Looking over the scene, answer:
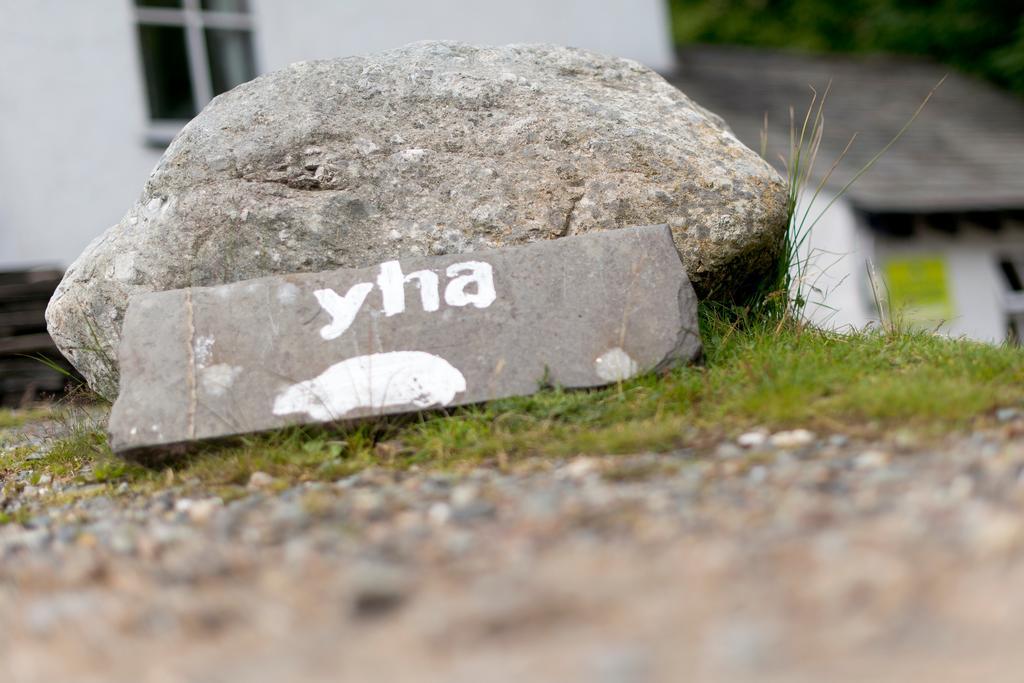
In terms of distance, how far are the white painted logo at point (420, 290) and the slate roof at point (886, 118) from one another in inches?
356

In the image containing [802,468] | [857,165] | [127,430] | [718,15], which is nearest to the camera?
[802,468]

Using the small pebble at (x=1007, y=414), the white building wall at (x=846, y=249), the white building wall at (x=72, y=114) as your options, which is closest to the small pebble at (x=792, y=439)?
the small pebble at (x=1007, y=414)

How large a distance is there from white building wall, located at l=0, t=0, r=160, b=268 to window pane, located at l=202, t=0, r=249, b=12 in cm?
85

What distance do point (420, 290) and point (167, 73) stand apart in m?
7.27

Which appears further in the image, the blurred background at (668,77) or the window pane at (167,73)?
the window pane at (167,73)

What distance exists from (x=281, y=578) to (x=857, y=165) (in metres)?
12.6

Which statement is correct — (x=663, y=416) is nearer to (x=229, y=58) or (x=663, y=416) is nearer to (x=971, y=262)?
(x=229, y=58)

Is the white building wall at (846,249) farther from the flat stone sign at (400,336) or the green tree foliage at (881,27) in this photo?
the flat stone sign at (400,336)

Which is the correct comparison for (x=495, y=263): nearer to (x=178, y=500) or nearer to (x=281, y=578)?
(x=178, y=500)

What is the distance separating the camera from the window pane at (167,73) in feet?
34.1

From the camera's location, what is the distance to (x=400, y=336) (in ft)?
13.5

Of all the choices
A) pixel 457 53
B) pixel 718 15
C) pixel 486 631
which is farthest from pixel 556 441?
pixel 718 15

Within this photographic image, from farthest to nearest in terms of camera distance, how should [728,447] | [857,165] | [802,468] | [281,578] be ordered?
[857,165] < [728,447] < [802,468] < [281,578]

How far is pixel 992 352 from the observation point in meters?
4.28
